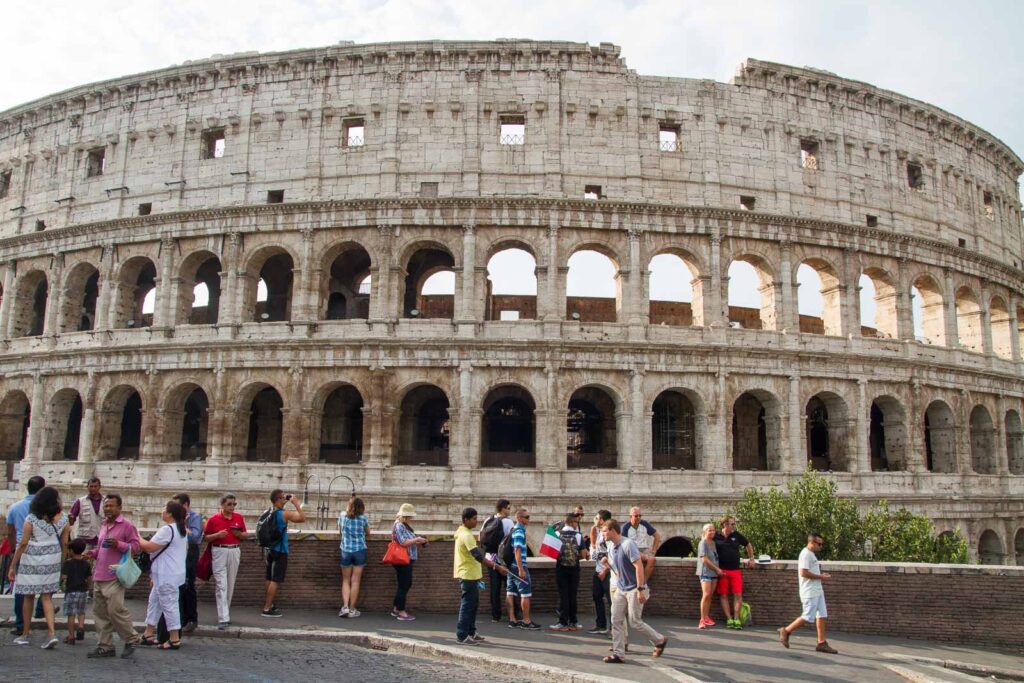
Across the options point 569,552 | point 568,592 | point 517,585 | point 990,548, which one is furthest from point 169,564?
point 990,548

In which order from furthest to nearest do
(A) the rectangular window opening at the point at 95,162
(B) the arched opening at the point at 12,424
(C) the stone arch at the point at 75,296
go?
(A) the rectangular window opening at the point at 95,162, (B) the arched opening at the point at 12,424, (C) the stone arch at the point at 75,296

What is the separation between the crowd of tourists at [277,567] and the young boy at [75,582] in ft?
0.04

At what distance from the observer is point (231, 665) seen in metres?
8.84

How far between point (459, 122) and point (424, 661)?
1901cm

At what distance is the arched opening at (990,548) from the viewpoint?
86.8 feet

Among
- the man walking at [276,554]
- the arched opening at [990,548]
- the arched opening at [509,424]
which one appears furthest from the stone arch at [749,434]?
the man walking at [276,554]

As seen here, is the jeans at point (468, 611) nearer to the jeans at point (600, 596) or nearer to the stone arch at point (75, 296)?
the jeans at point (600, 596)

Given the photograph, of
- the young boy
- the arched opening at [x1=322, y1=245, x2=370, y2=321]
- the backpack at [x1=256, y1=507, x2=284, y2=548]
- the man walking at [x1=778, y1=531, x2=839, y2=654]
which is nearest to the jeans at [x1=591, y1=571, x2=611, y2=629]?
the man walking at [x1=778, y1=531, x2=839, y2=654]

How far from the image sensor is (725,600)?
11.6 m

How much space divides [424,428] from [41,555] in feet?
55.9

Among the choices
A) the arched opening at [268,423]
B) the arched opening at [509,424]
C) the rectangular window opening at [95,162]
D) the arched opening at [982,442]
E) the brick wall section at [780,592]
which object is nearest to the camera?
the brick wall section at [780,592]

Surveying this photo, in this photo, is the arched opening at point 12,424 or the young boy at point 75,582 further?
the arched opening at point 12,424

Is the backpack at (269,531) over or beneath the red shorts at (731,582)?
over

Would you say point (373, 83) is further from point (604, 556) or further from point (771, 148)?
point (604, 556)
